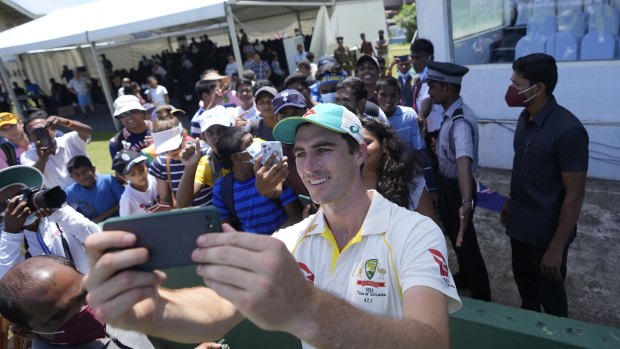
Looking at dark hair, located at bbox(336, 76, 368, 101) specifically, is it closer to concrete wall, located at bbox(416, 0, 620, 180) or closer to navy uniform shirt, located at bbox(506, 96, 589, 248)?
navy uniform shirt, located at bbox(506, 96, 589, 248)

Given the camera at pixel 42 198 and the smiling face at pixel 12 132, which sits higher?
the smiling face at pixel 12 132

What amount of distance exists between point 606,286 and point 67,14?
17.2 meters

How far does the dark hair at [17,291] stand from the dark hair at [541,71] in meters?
2.91

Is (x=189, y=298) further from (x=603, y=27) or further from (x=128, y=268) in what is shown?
(x=603, y=27)

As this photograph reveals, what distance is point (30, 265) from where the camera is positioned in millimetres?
1860

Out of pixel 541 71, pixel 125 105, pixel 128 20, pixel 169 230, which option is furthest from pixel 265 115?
pixel 128 20

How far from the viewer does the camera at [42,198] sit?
258 centimetres

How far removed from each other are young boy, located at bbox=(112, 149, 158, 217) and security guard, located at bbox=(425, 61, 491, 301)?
2536 millimetres

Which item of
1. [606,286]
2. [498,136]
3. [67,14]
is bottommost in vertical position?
[606,286]

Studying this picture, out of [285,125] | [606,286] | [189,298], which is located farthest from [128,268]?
[606,286]

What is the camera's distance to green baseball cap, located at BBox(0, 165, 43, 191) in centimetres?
276

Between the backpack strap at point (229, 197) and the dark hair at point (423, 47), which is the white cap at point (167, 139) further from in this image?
the dark hair at point (423, 47)

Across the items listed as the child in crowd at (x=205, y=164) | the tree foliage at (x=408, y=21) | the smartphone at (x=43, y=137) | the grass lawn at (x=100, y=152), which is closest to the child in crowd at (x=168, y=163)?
the child in crowd at (x=205, y=164)

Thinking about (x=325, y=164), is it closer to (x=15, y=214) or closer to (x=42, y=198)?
(x=42, y=198)
